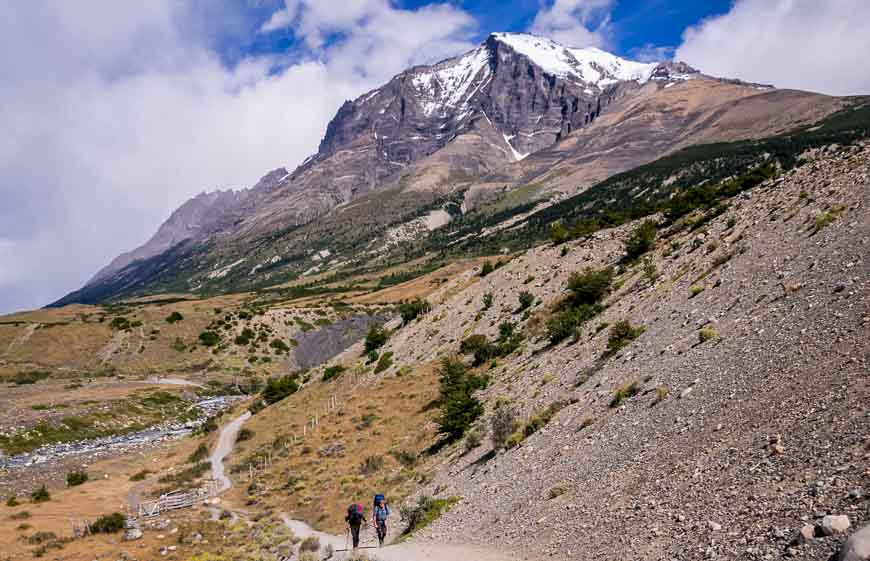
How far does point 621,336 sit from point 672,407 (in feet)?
28.9

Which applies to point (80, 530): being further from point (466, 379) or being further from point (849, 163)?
point (849, 163)

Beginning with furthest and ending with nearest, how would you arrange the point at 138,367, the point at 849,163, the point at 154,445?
the point at 138,367 < the point at 154,445 < the point at 849,163

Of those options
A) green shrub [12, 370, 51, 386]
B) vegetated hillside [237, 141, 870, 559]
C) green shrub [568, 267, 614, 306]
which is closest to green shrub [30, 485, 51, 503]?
vegetated hillside [237, 141, 870, 559]

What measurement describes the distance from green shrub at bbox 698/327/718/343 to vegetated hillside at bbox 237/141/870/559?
123 millimetres

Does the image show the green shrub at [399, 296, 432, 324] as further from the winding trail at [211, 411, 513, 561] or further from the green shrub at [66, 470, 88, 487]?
the winding trail at [211, 411, 513, 561]

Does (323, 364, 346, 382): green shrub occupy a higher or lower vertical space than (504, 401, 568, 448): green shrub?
higher

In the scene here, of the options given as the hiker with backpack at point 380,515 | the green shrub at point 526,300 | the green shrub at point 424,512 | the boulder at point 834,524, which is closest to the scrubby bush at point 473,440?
the green shrub at point 424,512

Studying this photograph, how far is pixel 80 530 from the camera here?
3119 centimetres

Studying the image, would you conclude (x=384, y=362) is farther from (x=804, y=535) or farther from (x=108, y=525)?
(x=804, y=535)

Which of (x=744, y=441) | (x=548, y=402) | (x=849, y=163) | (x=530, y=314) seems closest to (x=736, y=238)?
(x=849, y=163)

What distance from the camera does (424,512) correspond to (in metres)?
19.7

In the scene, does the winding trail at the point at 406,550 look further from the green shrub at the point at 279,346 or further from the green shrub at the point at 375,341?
the green shrub at the point at 279,346

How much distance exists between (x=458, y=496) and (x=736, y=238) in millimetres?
18394

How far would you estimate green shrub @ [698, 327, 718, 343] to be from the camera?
61.1 ft
